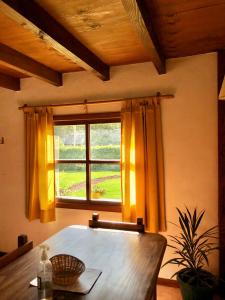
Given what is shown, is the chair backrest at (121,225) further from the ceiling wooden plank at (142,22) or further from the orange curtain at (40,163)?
the ceiling wooden plank at (142,22)

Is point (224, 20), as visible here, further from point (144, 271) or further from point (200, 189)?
point (144, 271)

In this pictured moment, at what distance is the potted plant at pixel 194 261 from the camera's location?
2.06 meters

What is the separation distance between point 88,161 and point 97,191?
388 millimetres

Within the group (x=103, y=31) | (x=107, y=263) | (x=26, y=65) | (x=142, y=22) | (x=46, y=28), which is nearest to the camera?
(x=107, y=263)

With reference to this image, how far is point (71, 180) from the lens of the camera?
3.16 metres

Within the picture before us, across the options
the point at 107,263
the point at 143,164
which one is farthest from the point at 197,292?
the point at 143,164

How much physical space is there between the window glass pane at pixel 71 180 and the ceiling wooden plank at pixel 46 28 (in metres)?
1.28

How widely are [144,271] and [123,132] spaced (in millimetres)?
1643

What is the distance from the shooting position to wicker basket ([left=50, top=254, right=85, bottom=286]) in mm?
1208

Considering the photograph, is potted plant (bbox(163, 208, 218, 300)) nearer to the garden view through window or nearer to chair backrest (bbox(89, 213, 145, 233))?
chair backrest (bbox(89, 213, 145, 233))

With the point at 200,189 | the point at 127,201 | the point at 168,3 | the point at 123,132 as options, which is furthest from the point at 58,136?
the point at 168,3

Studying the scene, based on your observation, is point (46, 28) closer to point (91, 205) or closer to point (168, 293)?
point (91, 205)

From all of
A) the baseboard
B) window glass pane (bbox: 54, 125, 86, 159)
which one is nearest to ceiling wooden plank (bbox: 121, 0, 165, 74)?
window glass pane (bbox: 54, 125, 86, 159)

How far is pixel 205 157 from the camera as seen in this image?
8.28 ft
